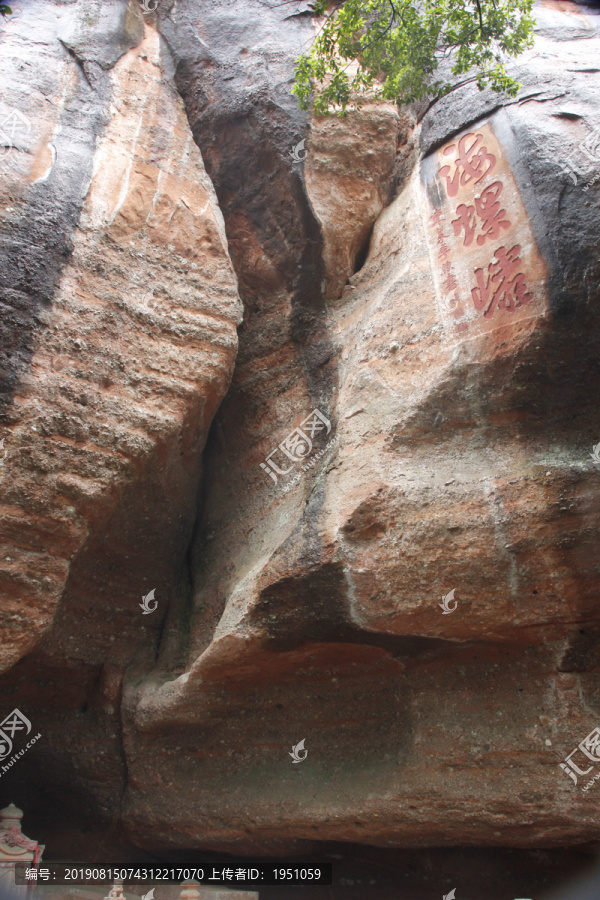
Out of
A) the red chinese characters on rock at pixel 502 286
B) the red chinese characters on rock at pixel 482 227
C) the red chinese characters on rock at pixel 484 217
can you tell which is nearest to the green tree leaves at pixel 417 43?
the red chinese characters on rock at pixel 482 227

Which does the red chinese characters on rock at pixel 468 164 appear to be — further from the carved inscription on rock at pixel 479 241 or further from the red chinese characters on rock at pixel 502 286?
the red chinese characters on rock at pixel 502 286

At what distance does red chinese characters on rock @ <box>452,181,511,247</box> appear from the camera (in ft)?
16.9

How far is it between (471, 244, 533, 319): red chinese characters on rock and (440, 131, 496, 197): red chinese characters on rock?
825mm

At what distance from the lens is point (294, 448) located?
19.2ft

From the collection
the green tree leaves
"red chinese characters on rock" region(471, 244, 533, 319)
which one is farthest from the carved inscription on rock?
the green tree leaves

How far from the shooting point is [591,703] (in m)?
4.49

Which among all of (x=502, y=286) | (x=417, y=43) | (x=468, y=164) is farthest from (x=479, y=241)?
(x=417, y=43)

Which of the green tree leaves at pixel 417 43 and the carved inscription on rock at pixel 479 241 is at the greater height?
the green tree leaves at pixel 417 43

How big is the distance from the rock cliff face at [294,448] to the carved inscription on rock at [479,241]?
26 millimetres

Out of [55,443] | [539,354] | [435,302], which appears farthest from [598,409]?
[55,443]

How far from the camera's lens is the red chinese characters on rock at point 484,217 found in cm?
514

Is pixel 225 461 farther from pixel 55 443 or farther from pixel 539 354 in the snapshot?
pixel 539 354

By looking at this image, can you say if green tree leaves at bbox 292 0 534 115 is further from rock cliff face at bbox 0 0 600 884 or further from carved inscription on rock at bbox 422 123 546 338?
carved inscription on rock at bbox 422 123 546 338

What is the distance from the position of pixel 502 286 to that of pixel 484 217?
0.69 meters
